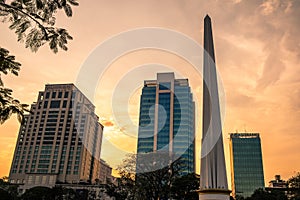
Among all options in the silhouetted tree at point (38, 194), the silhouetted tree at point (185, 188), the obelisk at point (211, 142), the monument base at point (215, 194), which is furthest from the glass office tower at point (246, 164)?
the monument base at point (215, 194)

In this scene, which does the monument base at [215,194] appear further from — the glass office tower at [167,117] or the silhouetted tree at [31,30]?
the glass office tower at [167,117]

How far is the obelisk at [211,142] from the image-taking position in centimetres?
1739

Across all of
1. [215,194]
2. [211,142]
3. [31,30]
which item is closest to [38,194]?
[211,142]

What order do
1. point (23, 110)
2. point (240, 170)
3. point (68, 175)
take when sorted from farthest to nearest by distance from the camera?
1. point (240, 170)
2. point (68, 175)
3. point (23, 110)

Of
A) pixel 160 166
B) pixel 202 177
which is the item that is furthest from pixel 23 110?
pixel 160 166

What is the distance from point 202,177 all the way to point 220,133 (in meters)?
3.27

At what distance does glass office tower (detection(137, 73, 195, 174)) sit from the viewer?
97.8m

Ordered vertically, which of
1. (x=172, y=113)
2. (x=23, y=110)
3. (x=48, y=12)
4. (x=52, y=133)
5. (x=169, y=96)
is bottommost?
(x=23, y=110)

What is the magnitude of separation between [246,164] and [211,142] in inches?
4255

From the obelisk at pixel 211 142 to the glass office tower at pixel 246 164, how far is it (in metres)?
99.6

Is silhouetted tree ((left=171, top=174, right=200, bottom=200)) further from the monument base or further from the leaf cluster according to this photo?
the leaf cluster

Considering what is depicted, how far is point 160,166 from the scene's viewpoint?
31.4 m

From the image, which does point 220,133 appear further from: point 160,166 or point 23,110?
point 23,110

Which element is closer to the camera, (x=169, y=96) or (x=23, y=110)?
(x=23, y=110)
